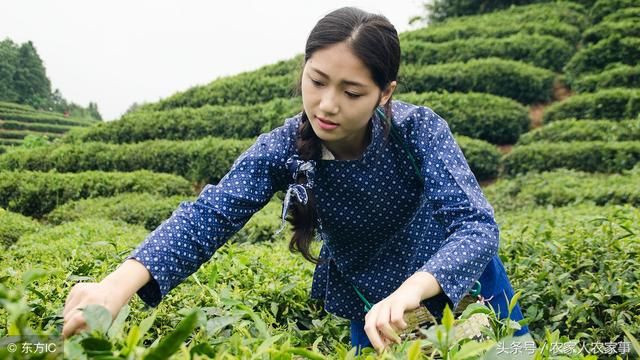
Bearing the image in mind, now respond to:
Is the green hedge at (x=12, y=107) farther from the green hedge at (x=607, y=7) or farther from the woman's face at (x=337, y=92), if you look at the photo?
the green hedge at (x=607, y=7)

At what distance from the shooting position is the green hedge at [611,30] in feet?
34.9

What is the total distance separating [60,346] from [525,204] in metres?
5.74

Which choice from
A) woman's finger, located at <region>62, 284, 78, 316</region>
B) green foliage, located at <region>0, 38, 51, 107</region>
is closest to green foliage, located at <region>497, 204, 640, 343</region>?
woman's finger, located at <region>62, 284, 78, 316</region>

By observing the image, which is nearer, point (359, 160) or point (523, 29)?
point (359, 160)

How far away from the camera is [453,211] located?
63.3 inches

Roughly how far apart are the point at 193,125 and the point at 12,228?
4.65m

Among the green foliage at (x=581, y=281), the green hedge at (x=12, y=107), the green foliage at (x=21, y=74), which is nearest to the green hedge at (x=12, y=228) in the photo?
the green foliage at (x=21, y=74)

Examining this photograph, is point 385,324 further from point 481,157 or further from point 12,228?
point 481,157

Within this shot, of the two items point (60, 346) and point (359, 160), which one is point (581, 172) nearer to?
point (359, 160)

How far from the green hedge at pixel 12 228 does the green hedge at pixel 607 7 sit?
438 inches

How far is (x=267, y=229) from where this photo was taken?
5035 mm

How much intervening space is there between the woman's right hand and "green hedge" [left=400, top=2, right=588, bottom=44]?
11661 mm

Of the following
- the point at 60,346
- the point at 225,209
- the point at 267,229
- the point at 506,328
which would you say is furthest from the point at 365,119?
the point at 267,229

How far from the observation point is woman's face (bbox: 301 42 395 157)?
5.15 feet
